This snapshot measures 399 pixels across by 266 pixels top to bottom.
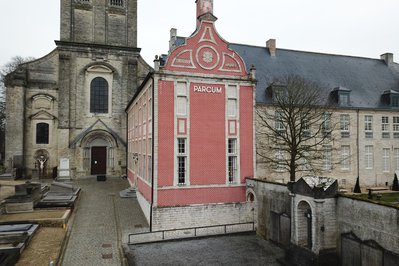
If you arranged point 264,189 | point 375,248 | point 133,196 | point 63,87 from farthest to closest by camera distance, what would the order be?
point 63,87
point 133,196
point 264,189
point 375,248

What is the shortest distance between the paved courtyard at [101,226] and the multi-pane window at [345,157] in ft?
59.4

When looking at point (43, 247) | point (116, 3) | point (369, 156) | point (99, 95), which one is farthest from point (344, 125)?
point (116, 3)

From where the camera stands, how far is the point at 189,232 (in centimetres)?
1634

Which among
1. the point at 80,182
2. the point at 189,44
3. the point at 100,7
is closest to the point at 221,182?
the point at 189,44

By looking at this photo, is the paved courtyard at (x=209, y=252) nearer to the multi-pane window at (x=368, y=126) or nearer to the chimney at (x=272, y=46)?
the multi-pane window at (x=368, y=126)

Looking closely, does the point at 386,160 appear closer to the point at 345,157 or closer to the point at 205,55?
the point at 345,157

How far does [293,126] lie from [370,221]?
8882 mm

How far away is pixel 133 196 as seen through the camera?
914 inches

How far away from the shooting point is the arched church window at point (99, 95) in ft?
108

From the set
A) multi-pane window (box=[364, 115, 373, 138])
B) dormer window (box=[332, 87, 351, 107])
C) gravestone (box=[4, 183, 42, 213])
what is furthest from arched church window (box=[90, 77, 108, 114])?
multi-pane window (box=[364, 115, 373, 138])

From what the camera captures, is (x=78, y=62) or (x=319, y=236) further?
(x=78, y=62)

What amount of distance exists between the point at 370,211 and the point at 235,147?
9065 mm

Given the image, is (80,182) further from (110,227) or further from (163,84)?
(163,84)

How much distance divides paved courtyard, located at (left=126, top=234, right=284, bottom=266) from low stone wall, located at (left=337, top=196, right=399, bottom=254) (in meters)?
3.62
